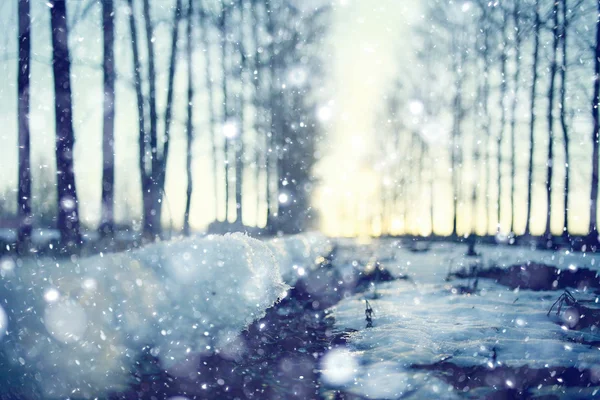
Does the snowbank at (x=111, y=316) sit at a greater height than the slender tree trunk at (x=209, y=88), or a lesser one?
lesser

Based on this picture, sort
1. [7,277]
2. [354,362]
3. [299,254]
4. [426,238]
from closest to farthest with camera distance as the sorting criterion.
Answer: [7,277] → [354,362] → [299,254] → [426,238]

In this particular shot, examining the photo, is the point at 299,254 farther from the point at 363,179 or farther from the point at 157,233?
the point at 363,179

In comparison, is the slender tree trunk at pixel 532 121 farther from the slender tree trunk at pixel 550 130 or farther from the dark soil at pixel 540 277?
the dark soil at pixel 540 277

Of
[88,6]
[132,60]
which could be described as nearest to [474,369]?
[88,6]

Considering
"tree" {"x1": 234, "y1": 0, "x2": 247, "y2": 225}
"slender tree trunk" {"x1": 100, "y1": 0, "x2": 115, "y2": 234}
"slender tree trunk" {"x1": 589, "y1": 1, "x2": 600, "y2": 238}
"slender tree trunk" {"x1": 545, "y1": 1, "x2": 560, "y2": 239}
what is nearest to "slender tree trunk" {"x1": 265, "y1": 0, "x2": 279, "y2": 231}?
"tree" {"x1": 234, "y1": 0, "x2": 247, "y2": 225}

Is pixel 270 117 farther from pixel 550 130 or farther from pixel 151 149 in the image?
pixel 550 130

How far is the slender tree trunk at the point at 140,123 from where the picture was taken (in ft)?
41.3

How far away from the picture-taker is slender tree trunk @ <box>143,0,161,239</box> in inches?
498

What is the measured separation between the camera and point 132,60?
12828 mm

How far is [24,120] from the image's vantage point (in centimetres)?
898

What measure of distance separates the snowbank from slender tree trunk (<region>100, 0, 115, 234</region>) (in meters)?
3.83

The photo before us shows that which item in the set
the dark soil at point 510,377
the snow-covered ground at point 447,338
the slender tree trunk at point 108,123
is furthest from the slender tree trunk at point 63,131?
the dark soil at point 510,377

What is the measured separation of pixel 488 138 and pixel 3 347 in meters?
22.7

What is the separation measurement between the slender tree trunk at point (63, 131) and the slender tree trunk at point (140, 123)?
4067 millimetres
